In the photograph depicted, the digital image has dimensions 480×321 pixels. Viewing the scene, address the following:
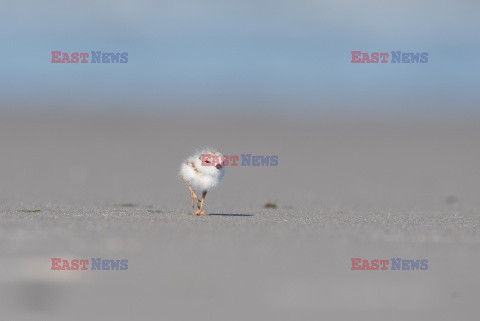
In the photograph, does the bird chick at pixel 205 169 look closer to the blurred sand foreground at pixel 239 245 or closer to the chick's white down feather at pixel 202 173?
the chick's white down feather at pixel 202 173

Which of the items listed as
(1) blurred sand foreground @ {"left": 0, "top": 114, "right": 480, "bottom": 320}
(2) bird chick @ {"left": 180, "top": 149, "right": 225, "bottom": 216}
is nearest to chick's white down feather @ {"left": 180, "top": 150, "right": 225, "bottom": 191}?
(2) bird chick @ {"left": 180, "top": 149, "right": 225, "bottom": 216}

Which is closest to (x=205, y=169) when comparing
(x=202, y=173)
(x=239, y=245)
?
(x=202, y=173)

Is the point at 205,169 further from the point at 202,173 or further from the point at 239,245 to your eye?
the point at 239,245

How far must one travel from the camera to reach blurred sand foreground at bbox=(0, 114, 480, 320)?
22.6 feet

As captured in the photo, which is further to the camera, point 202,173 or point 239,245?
point 202,173

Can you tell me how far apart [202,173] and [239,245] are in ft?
8.24

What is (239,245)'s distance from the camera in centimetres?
899

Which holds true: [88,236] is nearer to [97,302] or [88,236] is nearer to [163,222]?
[163,222]

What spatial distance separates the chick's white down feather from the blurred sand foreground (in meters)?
0.52

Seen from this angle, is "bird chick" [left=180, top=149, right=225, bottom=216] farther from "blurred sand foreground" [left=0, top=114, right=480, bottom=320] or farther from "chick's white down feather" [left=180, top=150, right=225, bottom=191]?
"blurred sand foreground" [left=0, top=114, right=480, bottom=320]

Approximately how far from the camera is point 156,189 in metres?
18.8

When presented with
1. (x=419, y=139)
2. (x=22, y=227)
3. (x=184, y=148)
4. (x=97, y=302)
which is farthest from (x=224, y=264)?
(x=419, y=139)

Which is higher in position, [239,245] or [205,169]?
[205,169]

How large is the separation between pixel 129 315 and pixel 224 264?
1636 millimetres
